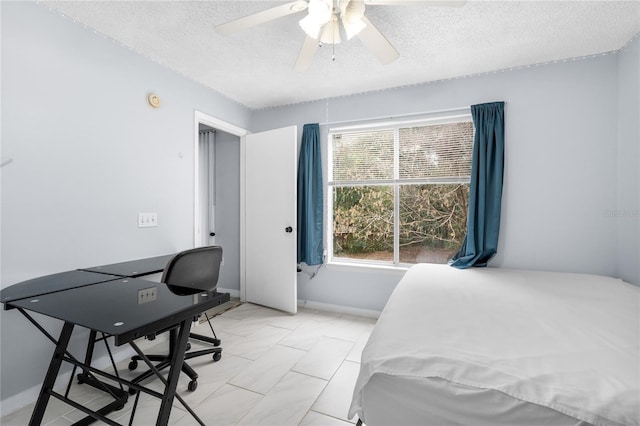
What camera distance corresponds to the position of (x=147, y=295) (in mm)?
1403

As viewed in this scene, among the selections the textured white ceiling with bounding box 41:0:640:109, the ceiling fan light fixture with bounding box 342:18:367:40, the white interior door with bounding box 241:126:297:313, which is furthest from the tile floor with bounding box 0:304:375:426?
the textured white ceiling with bounding box 41:0:640:109

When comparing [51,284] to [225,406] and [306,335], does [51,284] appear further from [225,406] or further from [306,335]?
[306,335]

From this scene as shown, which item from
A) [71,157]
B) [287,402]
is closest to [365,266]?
[287,402]

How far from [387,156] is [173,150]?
7.48 ft

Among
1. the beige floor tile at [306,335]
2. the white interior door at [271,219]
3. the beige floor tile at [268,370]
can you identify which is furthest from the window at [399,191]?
the beige floor tile at [268,370]

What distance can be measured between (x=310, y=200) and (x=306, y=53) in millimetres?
1803

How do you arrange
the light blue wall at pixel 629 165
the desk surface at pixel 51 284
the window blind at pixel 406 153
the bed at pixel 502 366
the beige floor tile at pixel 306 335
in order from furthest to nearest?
the window blind at pixel 406 153 → the beige floor tile at pixel 306 335 → the light blue wall at pixel 629 165 → the desk surface at pixel 51 284 → the bed at pixel 502 366

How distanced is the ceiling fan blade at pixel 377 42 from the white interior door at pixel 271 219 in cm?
158

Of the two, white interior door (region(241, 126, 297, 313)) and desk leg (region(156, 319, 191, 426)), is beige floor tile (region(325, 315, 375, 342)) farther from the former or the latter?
desk leg (region(156, 319, 191, 426))

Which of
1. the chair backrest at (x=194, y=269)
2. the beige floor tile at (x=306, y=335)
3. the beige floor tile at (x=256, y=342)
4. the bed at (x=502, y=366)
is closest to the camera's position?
the bed at (x=502, y=366)

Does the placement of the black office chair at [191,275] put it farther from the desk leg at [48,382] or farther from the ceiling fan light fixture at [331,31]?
the ceiling fan light fixture at [331,31]

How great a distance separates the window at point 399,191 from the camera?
3004 mm

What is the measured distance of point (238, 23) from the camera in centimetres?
159

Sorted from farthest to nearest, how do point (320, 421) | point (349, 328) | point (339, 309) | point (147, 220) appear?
point (339, 309) → point (349, 328) → point (147, 220) → point (320, 421)
